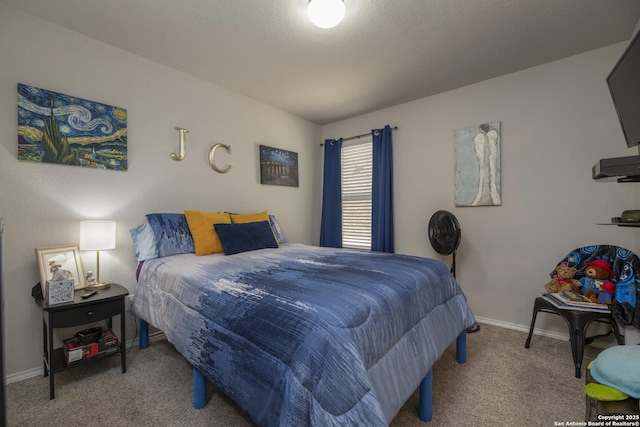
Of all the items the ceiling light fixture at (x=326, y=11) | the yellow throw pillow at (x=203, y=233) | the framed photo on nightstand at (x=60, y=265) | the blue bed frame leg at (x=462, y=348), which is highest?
the ceiling light fixture at (x=326, y=11)

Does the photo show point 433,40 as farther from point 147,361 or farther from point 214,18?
point 147,361

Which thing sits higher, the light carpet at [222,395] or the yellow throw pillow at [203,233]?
the yellow throw pillow at [203,233]

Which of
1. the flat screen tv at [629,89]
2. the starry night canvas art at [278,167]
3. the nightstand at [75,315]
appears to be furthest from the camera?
the starry night canvas art at [278,167]

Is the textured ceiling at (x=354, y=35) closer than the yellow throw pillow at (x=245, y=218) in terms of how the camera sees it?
Yes

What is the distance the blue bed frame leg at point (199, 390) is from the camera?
1.62m

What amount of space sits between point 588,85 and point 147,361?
4403mm

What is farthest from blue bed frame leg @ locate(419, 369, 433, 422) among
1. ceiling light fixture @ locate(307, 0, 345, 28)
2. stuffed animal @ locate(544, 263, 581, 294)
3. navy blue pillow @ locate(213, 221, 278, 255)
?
ceiling light fixture @ locate(307, 0, 345, 28)

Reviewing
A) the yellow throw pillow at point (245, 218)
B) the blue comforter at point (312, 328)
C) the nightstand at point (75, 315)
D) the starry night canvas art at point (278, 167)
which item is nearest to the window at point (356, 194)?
the starry night canvas art at point (278, 167)

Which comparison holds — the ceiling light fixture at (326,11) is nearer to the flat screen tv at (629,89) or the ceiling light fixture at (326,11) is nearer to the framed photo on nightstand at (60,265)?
the flat screen tv at (629,89)

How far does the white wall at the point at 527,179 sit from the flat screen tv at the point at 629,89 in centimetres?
97

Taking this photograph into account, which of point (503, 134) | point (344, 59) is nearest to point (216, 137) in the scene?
point (344, 59)

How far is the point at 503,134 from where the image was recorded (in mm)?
2879

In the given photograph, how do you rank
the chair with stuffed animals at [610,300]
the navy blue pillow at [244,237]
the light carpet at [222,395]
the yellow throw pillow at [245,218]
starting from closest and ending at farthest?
the light carpet at [222,395]
the chair with stuffed animals at [610,300]
the navy blue pillow at [244,237]
the yellow throw pillow at [245,218]

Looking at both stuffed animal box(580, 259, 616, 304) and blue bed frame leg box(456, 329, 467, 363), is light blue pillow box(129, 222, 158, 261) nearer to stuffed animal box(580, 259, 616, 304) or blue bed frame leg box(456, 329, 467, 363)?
blue bed frame leg box(456, 329, 467, 363)
